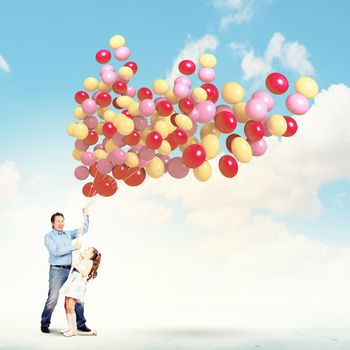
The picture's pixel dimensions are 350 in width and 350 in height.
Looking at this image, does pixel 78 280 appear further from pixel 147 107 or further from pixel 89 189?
pixel 147 107

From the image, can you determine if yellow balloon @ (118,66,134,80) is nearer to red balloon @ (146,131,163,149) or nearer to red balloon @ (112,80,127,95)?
red balloon @ (112,80,127,95)

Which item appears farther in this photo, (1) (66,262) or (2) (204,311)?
(2) (204,311)

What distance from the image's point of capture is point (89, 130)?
6363mm

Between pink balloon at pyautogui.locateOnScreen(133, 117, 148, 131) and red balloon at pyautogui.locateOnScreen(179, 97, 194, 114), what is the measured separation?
42 centimetres

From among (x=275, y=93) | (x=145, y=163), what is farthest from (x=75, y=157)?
(x=275, y=93)

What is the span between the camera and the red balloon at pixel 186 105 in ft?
18.5

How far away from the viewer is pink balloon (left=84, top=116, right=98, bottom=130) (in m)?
6.31

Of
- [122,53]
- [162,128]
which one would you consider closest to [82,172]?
[162,128]

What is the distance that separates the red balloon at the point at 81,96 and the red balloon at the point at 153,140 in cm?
108

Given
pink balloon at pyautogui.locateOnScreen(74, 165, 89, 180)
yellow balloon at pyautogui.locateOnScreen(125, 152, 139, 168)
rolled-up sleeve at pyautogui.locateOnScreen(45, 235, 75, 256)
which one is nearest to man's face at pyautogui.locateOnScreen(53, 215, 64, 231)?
rolled-up sleeve at pyautogui.locateOnScreen(45, 235, 75, 256)

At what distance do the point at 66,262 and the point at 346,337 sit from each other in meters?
2.96

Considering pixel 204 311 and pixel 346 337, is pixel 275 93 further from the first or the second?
pixel 204 311

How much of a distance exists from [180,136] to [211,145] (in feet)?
1.04

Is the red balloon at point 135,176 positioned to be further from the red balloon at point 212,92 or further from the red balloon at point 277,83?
the red balloon at point 277,83
